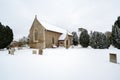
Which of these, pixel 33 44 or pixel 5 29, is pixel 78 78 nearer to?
pixel 5 29

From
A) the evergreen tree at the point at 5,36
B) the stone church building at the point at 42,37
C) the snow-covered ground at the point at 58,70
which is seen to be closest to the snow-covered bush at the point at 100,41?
the stone church building at the point at 42,37

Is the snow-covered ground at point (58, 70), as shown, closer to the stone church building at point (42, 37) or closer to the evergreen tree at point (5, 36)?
the evergreen tree at point (5, 36)

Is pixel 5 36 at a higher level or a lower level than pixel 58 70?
higher

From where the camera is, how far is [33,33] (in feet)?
108

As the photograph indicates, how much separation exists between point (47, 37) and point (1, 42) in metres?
12.4

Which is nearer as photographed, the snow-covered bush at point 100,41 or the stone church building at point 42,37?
the snow-covered bush at point 100,41

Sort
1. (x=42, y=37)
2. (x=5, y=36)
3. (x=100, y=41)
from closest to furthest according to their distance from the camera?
1. (x=5, y=36)
2. (x=100, y=41)
3. (x=42, y=37)

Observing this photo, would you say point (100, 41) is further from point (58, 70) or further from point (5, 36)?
point (5, 36)

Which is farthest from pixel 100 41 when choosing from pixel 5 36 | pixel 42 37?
pixel 5 36

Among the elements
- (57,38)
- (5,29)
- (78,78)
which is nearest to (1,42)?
(5,29)

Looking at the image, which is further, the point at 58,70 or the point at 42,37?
the point at 42,37

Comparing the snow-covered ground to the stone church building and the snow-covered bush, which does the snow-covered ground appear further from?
the stone church building

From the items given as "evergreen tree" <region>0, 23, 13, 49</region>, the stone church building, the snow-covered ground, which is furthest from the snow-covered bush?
"evergreen tree" <region>0, 23, 13, 49</region>

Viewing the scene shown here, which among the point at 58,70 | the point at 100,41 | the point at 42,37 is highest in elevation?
the point at 42,37
